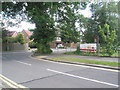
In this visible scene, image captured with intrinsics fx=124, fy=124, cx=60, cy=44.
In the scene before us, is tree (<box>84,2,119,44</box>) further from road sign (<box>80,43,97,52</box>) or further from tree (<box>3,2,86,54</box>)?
road sign (<box>80,43,97,52</box>)

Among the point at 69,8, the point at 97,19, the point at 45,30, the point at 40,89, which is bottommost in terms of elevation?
the point at 40,89

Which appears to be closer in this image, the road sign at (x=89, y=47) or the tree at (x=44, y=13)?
the road sign at (x=89, y=47)

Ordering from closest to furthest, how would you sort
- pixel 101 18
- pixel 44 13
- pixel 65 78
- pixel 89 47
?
pixel 65 78 < pixel 89 47 < pixel 44 13 < pixel 101 18

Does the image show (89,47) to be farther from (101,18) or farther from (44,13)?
(44,13)

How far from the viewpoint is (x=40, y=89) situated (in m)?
5.01

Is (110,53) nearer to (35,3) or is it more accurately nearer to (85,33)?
(85,33)

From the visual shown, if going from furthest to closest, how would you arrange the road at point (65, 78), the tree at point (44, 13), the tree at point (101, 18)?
the tree at point (101, 18) < the tree at point (44, 13) < the road at point (65, 78)

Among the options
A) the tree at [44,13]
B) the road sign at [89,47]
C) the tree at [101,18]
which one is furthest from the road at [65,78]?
the tree at [101,18]

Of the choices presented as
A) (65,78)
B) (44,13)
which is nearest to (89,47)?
(44,13)

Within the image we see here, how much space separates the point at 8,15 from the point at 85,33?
13837 mm

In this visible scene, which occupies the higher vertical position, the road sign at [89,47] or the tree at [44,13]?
the tree at [44,13]

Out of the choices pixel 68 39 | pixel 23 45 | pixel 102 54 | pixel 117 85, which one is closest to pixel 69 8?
pixel 68 39

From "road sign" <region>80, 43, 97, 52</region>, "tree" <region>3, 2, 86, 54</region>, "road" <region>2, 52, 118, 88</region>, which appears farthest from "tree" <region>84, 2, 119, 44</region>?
"road" <region>2, 52, 118, 88</region>

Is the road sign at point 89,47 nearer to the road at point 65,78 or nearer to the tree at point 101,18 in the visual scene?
the tree at point 101,18
